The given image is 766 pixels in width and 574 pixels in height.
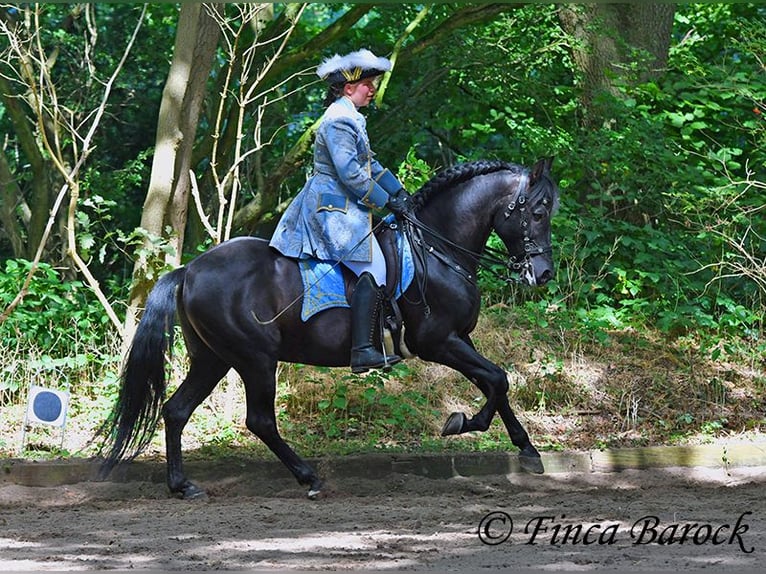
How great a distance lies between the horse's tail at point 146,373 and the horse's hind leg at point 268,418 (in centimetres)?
57

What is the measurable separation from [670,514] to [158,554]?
2912mm

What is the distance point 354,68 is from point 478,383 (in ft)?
7.31

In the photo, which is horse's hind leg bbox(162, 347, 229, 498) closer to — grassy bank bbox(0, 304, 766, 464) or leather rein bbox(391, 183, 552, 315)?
grassy bank bbox(0, 304, 766, 464)

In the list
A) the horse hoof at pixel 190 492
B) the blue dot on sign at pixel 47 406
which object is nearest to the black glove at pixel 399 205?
the horse hoof at pixel 190 492

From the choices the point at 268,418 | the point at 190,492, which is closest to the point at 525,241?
the point at 268,418

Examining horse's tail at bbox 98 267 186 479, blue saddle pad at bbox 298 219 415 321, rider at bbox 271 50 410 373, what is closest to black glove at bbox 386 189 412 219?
rider at bbox 271 50 410 373

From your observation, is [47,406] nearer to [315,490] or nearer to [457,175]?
[315,490]

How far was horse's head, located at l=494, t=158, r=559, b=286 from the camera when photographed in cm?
795

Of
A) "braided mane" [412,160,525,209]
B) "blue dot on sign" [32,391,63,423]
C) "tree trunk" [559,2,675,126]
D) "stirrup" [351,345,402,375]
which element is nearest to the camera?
"stirrup" [351,345,402,375]

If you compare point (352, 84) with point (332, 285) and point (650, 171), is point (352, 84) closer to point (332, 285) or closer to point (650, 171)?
point (332, 285)

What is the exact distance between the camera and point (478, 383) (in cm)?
799

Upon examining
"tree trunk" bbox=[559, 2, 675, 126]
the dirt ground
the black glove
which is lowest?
the dirt ground

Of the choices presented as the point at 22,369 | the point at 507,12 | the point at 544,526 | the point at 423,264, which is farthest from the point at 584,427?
the point at 507,12

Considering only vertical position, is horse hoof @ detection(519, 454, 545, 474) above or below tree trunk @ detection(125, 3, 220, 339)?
below
